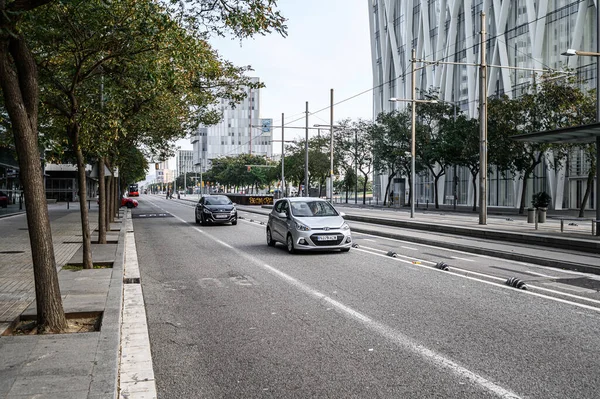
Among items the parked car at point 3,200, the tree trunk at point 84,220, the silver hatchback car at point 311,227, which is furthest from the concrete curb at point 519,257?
the parked car at point 3,200

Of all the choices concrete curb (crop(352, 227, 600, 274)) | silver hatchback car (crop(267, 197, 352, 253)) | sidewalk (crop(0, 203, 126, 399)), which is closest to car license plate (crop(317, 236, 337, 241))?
silver hatchback car (crop(267, 197, 352, 253))

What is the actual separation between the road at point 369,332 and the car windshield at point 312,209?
3104 millimetres

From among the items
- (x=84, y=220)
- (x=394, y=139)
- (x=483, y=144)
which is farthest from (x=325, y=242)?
(x=394, y=139)

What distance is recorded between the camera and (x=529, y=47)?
1781 inches

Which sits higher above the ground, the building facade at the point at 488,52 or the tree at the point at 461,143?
the building facade at the point at 488,52

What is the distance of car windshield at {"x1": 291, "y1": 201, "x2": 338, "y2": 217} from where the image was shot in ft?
48.1

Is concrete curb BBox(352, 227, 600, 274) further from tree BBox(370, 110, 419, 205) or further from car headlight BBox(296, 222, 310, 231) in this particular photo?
tree BBox(370, 110, 419, 205)

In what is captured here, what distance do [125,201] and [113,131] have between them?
142ft

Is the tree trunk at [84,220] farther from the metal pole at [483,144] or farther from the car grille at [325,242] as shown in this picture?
the metal pole at [483,144]

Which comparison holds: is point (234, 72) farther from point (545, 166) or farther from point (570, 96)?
point (545, 166)

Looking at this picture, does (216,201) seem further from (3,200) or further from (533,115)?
(533,115)

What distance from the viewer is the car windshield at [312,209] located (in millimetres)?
14648

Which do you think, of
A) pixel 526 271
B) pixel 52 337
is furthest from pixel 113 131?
pixel 526 271

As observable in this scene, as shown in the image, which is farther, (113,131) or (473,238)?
(473,238)
